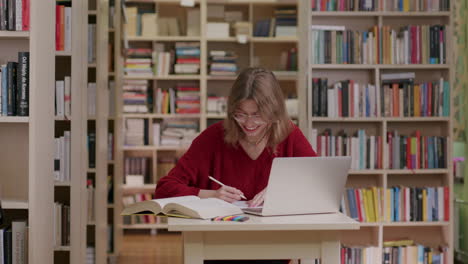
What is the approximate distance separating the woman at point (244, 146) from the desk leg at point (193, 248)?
58 centimetres

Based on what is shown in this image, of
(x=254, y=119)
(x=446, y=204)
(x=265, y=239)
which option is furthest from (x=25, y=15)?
(x=446, y=204)

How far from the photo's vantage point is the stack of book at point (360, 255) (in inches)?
194

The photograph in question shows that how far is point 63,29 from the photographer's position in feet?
13.7

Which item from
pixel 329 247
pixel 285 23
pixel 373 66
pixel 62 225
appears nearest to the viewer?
pixel 329 247

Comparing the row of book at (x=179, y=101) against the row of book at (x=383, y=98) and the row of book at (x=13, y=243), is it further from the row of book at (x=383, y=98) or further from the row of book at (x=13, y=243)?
the row of book at (x=13, y=243)

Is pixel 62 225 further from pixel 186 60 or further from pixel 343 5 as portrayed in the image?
pixel 186 60

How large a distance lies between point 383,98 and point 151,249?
2.68m

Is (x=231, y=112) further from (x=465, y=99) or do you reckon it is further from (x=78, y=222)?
(x=465, y=99)

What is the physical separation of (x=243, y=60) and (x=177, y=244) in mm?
2184

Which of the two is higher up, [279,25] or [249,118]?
[279,25]

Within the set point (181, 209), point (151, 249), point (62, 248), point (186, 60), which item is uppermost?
point (186, 60)

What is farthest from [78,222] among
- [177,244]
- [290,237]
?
[177,244]

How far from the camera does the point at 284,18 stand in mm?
7828

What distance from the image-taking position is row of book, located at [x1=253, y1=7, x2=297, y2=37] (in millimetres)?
7816
